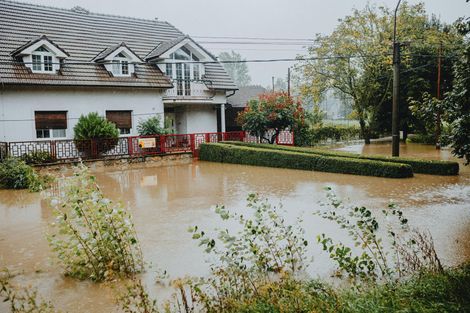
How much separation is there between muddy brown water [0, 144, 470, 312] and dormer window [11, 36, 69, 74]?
22.5 ft

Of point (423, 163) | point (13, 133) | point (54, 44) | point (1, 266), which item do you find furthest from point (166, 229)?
point (54, 44)

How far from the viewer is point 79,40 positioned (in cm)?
2447

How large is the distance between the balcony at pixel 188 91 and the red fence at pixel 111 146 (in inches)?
118

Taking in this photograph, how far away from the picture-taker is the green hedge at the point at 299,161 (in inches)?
609

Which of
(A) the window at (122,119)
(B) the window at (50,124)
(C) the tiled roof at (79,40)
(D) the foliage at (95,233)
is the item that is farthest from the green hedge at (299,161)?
(D) the foliage at (95,233)

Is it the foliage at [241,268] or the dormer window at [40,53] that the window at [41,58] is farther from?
the foliage at [241,268]

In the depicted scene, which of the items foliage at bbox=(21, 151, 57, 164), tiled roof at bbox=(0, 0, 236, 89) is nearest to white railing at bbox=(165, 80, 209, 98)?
tiled roof at bbox=(0, 0, 236, 89)

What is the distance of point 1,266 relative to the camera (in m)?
7.12

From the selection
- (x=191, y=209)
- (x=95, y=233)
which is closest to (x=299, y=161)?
(x=191, y=209)

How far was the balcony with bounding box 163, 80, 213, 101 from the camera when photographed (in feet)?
85.0

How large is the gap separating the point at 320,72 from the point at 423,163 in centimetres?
1744

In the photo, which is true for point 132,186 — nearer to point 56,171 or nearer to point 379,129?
point 56,171

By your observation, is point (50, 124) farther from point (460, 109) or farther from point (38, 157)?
point (460, 109)

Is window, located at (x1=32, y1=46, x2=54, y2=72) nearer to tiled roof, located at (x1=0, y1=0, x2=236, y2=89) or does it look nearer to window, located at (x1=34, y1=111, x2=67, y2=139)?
tiled roof, located at (x1=0, y1=0, x2=236, y2=89)
